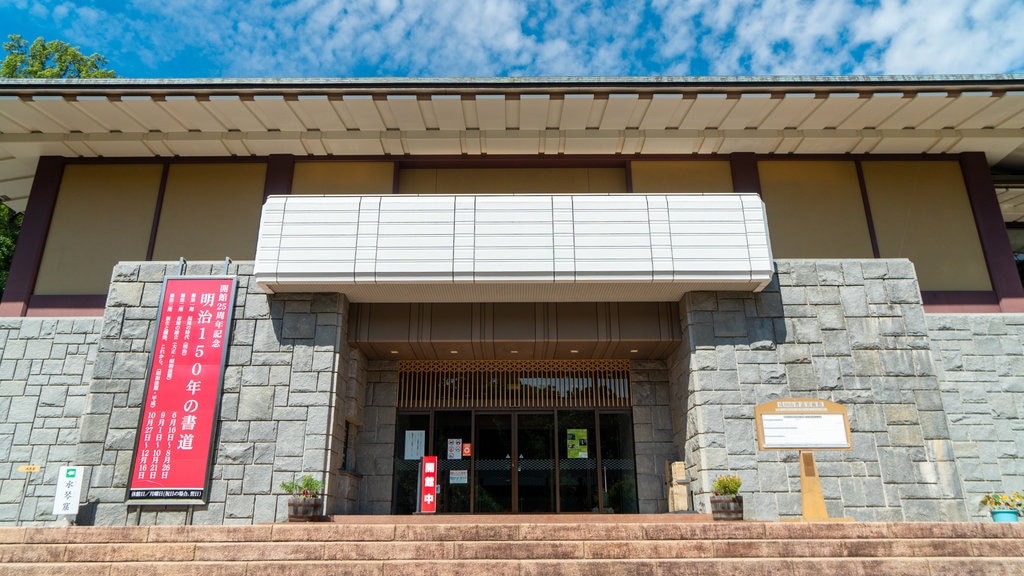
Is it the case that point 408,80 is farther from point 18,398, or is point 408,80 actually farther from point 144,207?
point 18,398

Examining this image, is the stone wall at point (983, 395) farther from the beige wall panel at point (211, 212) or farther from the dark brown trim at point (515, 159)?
the beige wall panel at point (211, 212)

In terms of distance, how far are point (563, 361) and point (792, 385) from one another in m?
4.53

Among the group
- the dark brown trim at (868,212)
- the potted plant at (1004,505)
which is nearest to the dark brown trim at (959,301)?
the dark brown trim at (868,212)

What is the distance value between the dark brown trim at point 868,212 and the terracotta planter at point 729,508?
6.92 m

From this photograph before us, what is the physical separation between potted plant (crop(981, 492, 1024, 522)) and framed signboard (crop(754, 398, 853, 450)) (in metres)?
3.08

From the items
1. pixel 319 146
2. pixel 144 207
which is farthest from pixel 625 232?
pixel 144 207

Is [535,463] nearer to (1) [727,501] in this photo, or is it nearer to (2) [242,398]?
(1) [727,501]

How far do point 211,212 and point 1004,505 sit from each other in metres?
15.6

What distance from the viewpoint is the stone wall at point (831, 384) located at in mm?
10727

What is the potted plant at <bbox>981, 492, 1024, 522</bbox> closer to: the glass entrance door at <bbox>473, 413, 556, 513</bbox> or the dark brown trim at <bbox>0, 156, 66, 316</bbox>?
the glass entrance door at <bbox>473, 413, 556, 513</bbox>

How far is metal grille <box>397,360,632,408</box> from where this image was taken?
13.9m

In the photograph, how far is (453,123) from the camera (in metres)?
14.0

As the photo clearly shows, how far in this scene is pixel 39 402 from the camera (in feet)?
40.8

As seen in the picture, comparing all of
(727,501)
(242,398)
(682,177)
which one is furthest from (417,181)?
(727,501)
